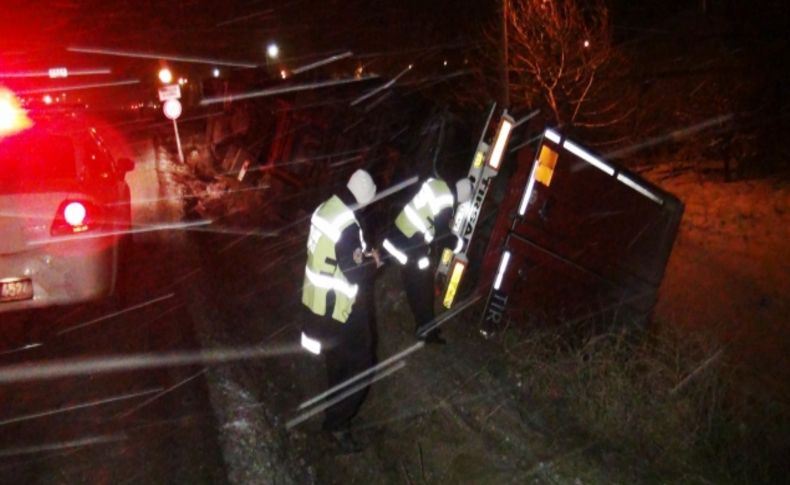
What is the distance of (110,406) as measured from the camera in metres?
4.14

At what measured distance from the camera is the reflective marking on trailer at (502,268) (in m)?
4.86

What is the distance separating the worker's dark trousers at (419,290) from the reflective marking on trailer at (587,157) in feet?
5.30

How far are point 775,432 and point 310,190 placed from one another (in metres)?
5.94

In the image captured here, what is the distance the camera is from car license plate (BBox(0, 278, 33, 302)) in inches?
183

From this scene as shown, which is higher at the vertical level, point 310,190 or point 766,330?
point 310,190

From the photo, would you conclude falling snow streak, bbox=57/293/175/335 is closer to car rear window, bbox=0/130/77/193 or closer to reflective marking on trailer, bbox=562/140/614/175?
car rear window, bbox=0/130/77/193

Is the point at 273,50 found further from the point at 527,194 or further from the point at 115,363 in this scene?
the point at 527,194

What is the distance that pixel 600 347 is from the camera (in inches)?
195

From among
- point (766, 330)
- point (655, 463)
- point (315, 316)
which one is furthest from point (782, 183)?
point (315, 316)

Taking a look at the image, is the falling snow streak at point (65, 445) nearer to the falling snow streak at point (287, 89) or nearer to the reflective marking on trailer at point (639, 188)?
the reflective marking on trailer at point (639, 188)

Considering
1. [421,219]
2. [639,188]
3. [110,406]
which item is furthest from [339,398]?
[639,188]

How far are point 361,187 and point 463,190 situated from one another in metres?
1.31

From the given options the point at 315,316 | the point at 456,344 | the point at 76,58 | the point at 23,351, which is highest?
the point at 315,316

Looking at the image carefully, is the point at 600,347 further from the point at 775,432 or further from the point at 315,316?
the point at 315,316
